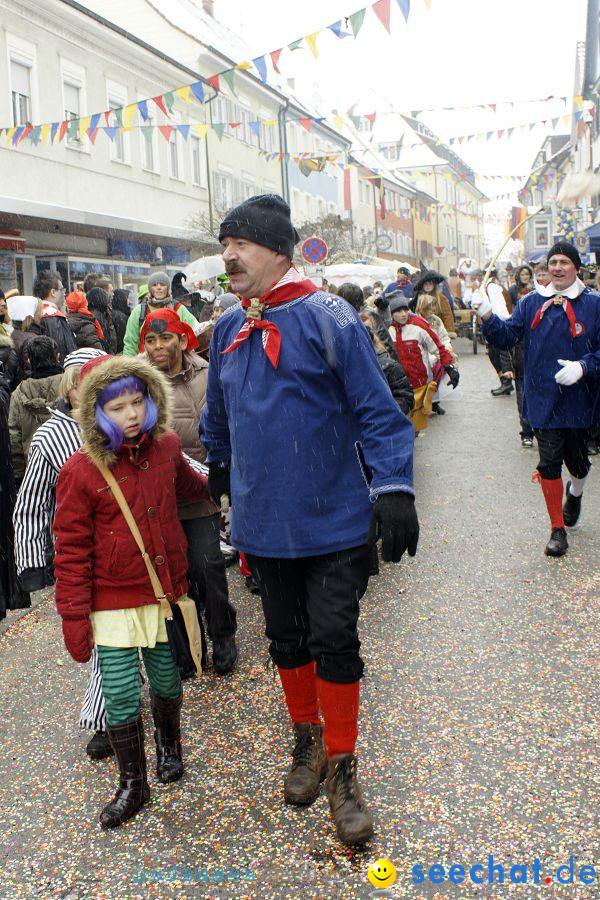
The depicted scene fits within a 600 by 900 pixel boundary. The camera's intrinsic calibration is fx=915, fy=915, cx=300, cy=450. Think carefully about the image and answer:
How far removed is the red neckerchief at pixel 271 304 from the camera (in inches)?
115

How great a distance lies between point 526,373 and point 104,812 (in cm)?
419

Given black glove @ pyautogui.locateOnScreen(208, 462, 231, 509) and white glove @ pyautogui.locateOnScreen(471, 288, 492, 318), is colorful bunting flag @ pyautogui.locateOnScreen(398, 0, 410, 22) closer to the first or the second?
white glove @ pyautogui.locateOnScreen(471, 288, 492, 318)

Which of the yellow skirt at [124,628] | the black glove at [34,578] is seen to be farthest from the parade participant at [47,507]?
the yellow skirt at [124,628]

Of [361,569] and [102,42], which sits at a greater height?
[102,42]

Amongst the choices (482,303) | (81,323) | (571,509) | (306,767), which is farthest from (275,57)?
(306,767)

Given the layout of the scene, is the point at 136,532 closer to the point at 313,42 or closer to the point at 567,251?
the point at 567,251

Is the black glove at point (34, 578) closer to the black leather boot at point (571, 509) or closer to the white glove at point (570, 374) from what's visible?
the white glove at point (570, 374)

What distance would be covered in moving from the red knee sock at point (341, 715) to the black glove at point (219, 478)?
87 cm

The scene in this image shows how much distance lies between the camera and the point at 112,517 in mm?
3162

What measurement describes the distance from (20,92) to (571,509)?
16985 mm

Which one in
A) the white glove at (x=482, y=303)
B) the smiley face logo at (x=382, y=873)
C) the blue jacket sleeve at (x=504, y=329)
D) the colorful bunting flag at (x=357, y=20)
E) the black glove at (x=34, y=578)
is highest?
the colorful bunting flag at (x=357, y=20)

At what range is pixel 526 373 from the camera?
621 cm

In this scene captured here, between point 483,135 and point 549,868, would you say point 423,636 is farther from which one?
point 483,135

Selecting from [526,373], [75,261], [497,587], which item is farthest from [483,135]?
[497,587]
